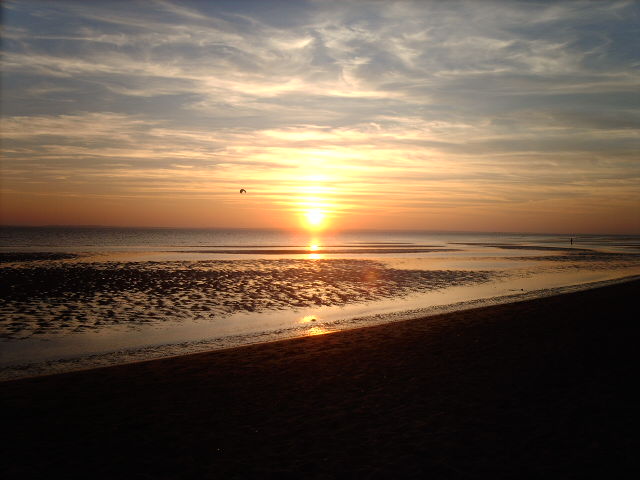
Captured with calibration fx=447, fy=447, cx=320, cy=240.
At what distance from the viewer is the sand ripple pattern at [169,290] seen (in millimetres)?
20969

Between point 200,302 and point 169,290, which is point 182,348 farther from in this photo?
point 169,290

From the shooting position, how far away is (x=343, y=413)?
9.12 m

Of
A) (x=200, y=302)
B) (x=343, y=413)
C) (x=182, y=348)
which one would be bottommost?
(x=200, y=302)

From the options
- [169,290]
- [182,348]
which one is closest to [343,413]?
[182,348]

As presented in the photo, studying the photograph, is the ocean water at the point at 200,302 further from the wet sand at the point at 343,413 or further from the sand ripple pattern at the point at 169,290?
the wet sand at the point at 343,413

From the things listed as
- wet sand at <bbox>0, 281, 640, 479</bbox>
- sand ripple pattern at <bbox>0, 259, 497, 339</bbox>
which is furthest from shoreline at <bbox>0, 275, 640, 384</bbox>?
sand ripple pattern at <bbox>0, 259, 497, 339</bbox>

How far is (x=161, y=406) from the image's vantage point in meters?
9.59

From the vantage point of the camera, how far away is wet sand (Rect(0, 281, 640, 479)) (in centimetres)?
705

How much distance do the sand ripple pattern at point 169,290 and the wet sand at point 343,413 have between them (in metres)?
9.03

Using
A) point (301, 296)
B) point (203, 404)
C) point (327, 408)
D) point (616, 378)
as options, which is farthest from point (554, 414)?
point (301, 296)

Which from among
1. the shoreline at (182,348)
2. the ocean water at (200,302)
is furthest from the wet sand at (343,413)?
the ocean water at (200,302)

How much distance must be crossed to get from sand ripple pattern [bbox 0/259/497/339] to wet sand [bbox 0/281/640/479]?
29.6 feet

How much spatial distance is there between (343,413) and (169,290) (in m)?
22.6

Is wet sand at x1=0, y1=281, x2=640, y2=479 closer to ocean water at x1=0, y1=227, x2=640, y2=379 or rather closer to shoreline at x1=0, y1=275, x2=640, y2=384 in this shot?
shoreline at x1=0, y1=275, x2=640, y2=384
